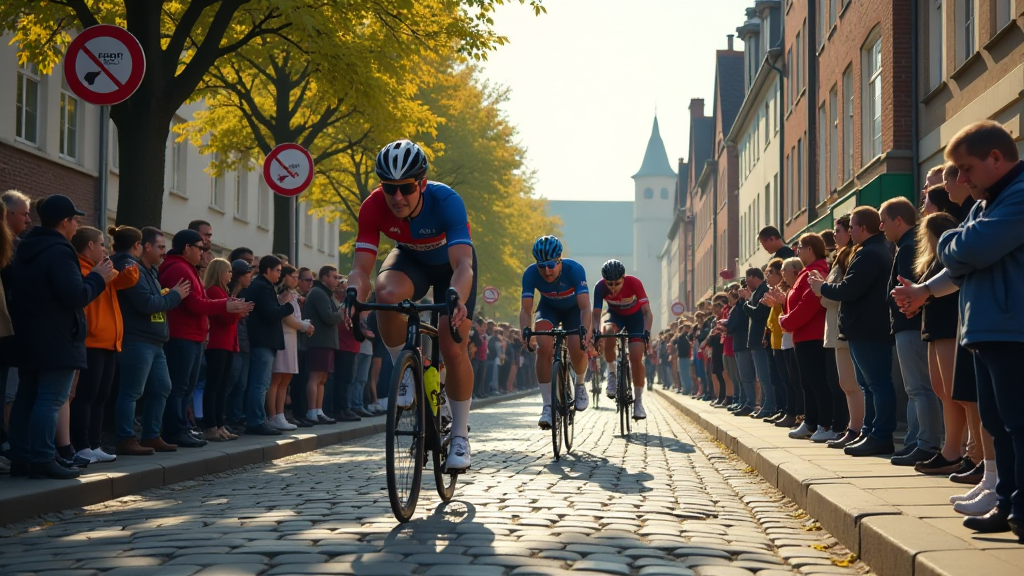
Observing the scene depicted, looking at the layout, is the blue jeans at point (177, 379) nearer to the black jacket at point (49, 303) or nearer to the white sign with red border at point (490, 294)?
the black jacket at point (49, 303)

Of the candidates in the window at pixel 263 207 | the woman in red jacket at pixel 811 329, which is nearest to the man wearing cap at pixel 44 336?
the woman in red jacket at pixel 811 329

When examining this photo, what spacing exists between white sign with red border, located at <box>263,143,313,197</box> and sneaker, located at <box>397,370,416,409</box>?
9.98m

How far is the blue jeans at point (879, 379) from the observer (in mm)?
10055

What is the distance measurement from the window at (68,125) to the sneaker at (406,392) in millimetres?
18774

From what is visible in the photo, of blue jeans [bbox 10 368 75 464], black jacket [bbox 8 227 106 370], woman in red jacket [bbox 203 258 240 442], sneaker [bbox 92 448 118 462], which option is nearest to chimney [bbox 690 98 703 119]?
woman in red jacket [bbox 203 258 240 442]

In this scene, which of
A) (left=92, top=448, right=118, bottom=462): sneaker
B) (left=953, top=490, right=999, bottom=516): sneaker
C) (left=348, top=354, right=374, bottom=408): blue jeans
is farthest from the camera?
(left=348, top=354, right=374, bottom=408): blue jeans

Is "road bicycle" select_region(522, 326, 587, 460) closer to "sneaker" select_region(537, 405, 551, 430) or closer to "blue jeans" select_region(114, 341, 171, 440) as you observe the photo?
"sneaker" select_region(537, 405, 551, 430)

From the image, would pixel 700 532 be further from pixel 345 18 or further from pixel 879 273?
pixel 345 18

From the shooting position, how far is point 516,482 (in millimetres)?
9070

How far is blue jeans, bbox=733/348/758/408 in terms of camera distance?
18.7 meters

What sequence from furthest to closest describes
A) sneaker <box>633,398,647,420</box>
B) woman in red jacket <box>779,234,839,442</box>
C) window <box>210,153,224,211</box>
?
window <box>210,153,224,211</box> < sneaker <box>633,398,647,420</box> < woman in red jacket <box>779,234,839,442</box>

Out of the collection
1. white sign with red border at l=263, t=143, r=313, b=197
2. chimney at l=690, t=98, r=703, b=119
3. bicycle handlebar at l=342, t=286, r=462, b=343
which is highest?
chimney at l=690, t=98, r=703, b=119

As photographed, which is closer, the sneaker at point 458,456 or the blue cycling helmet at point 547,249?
the sneaker at point 458,456

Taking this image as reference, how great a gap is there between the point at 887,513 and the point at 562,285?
674cm
